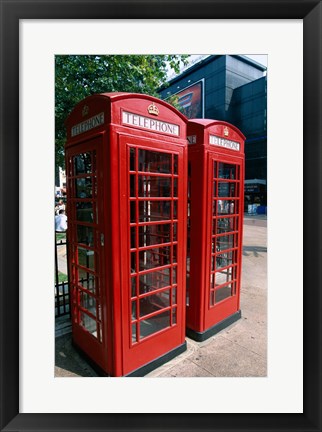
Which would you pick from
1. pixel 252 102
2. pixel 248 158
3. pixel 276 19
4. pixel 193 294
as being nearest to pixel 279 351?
pixel 193 294

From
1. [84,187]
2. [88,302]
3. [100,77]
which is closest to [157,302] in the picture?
[88,302]

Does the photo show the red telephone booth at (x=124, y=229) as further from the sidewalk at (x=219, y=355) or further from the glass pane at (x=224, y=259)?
the glass pane at (x=224, y=259)

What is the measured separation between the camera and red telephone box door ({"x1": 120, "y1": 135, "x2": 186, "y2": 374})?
2.05 metres

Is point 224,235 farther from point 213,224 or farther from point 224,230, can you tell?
point 213,224

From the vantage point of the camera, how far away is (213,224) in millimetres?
2787

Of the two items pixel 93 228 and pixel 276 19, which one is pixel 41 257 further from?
pixel 276 19

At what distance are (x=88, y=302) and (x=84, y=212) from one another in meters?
0.86

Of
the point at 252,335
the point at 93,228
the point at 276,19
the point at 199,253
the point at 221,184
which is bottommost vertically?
the point at 252,335

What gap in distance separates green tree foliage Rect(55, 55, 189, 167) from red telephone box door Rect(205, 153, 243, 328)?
69.5 inches

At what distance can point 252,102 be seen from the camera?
13.6m

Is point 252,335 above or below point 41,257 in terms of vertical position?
below

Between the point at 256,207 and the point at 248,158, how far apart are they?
3.79 m

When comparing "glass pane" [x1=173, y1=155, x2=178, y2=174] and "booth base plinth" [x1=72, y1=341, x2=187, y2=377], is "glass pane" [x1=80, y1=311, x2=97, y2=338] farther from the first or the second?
"glass pane" [x1=173, y1=155, x2=178, y2=174]

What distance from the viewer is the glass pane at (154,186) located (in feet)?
7.78
